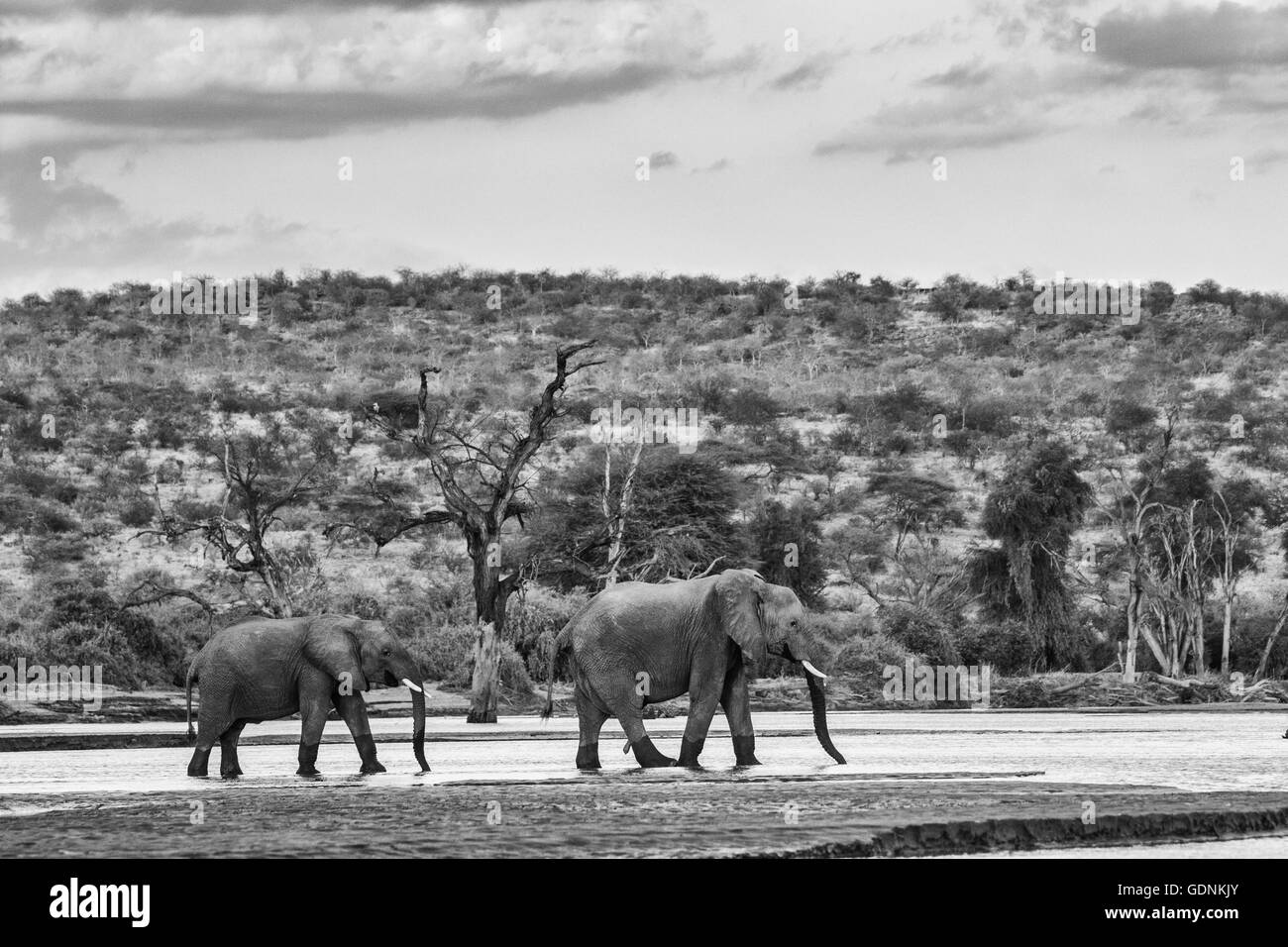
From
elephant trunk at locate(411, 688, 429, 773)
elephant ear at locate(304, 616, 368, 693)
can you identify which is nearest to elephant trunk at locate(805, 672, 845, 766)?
elephant trunk at locate(411, 688, 429, 773)

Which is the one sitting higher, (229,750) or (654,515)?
(654,515)

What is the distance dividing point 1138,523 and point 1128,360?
193ft

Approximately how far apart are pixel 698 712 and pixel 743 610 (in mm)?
1053

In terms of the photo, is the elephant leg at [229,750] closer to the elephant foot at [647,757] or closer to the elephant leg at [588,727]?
the elephant leg at [588,727]

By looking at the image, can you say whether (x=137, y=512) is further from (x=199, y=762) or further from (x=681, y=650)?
(x=681, y=650)

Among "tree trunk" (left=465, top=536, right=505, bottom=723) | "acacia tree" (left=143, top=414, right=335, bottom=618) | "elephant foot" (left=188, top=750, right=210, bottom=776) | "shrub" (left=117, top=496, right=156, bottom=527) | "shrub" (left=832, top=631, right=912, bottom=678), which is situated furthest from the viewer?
"shrub" (left=117, top=496, right=156, bottom=527)

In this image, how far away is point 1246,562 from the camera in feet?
170

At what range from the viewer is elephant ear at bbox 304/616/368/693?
66.6 feet

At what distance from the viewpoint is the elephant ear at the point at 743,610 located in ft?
65.1

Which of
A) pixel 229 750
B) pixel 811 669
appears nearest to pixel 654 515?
pixel 811 669

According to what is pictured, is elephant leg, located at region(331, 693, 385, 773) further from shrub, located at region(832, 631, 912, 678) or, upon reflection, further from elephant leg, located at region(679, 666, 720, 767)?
shrub, located at region(832, 631, 912, 678)

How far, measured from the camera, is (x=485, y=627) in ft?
107

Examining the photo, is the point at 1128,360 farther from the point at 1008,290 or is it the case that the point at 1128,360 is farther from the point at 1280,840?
the point at 1280,840
